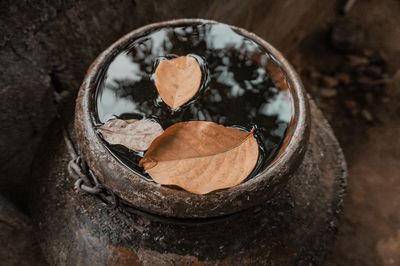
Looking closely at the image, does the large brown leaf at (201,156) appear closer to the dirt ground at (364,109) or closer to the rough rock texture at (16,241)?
the rough rock texture at (16,241)

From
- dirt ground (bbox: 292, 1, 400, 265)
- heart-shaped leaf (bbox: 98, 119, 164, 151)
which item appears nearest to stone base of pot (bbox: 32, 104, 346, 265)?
heart-shaped leaf (bbox: 98, 119, 164, 151)

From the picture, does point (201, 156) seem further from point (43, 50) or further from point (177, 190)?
point (43, 50)

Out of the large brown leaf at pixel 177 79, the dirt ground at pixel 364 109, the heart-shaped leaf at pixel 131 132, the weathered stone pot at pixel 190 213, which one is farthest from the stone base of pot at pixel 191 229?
the dirt ground at pixel 364 109

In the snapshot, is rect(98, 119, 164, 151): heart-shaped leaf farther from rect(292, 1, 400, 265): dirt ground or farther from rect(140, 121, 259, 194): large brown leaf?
rect(292, 1, 400, 265): dirt ground

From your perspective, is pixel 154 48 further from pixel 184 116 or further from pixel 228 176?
pixel 228 176

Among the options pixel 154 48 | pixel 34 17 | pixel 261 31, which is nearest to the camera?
pixel 154 48

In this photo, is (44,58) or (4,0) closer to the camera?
(4,0)

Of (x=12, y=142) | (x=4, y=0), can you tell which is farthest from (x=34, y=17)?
(x=12, y=142)
